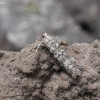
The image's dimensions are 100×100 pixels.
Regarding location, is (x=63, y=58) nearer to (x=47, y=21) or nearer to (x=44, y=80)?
(x=44, y=80)

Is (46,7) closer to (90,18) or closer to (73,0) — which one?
(73,0)

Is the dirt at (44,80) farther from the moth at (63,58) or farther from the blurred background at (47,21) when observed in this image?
the blurred background at (47,21)

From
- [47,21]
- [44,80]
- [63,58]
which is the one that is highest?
[47,21]

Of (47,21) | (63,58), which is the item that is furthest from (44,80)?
(47,21)

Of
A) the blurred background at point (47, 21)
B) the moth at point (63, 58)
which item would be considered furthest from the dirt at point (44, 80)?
the blurred background at point (47, 21)

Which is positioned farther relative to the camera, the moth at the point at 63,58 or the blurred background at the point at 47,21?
the blurred background at the point at 47,21

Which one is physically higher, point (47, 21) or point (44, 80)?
point (47, 21)

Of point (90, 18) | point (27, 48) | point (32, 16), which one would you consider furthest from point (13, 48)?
point (27, 48)
